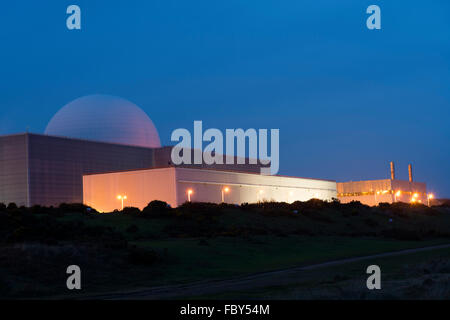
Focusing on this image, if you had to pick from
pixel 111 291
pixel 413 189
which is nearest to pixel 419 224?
pixel 413 189

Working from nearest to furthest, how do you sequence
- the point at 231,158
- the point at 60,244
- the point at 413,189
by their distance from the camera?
the point at 60,244 < the point at 231,158 < the point at 413,189

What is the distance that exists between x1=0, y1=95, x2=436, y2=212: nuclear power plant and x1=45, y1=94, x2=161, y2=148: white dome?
0.37 feet

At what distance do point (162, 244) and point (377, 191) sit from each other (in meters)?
66.6

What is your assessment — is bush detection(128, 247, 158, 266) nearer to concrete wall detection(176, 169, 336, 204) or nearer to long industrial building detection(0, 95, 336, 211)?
long industrial building detection(0, 95, 336, 211)

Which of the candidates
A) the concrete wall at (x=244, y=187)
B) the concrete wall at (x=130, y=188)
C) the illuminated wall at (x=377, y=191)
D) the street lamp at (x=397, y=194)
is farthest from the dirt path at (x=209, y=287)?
the street lamp at (x=397, y=194)

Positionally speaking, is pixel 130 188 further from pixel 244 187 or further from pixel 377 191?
pixel 377 191

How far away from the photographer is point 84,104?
2758 inches

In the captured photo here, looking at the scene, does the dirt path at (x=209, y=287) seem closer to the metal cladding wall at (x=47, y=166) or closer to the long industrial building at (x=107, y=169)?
the long industrial building at (x=107, y=169)

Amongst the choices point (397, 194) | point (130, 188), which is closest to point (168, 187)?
point (130, 188)

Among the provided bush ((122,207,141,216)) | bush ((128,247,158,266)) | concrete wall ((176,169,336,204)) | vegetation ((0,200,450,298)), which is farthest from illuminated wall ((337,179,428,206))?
bush ((128,247,158,266))

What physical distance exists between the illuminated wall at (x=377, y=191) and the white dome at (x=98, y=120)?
37790 millimetres

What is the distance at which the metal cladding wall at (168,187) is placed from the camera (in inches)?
2270
